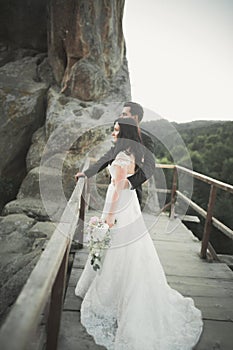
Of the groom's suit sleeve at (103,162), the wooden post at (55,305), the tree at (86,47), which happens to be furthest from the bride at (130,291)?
the tree at (86,47)

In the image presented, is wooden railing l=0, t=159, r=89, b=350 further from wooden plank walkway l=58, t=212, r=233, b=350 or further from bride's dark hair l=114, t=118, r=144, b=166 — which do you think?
bride's dark hair l=114, t=118, r=144, b=166

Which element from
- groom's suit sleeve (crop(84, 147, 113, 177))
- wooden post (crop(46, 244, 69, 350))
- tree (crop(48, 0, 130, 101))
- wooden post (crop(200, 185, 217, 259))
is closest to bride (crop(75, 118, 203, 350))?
groom's suit sleeve (crop(84, 147, 113, 177))

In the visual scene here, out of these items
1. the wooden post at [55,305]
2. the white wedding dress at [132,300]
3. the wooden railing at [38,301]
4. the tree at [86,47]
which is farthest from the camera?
the tree at [86,47]

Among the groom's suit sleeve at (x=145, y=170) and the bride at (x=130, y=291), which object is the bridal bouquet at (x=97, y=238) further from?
the groom's suit sleeve at (x=145, y=170)

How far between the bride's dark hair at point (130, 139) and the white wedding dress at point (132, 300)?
58 mm

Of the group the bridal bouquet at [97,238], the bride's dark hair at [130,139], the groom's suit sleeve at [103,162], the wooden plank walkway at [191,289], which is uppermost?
the bride's dark hair at [130,139]

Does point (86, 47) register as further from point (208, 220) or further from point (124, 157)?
point (124, 157)

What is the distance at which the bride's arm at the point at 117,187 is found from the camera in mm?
1751

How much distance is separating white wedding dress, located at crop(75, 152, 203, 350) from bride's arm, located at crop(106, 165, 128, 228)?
0.17 ft

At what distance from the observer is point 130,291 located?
1.76 metres

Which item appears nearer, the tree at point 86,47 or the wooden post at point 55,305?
the wooden post at point 55,305

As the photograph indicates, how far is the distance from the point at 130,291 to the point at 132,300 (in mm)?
59

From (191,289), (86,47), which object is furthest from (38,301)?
(86,47)

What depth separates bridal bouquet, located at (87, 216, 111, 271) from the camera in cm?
175
